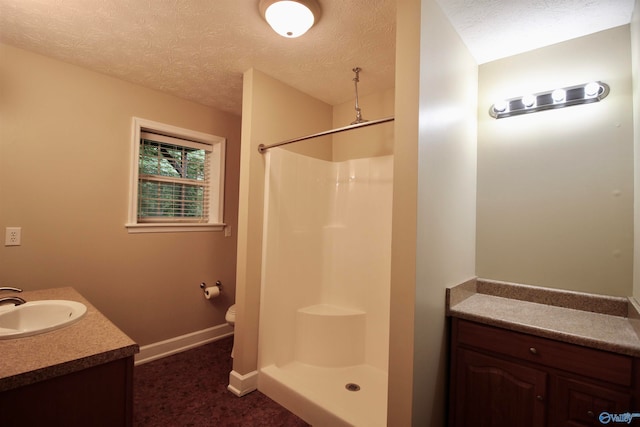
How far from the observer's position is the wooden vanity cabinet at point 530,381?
3.77 ft

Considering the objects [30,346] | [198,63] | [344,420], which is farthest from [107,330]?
[198,63]

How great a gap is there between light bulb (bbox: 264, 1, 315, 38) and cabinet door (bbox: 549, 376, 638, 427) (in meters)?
2.05

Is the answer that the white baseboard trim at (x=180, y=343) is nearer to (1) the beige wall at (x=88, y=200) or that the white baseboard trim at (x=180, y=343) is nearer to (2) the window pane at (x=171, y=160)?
(1) the beige wall at (x=88, y=200)

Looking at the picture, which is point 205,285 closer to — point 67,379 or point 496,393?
point 67,379

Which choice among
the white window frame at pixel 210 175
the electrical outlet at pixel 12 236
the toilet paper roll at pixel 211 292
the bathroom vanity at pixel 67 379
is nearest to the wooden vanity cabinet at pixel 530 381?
the bathroom vanity at pixel 67 379

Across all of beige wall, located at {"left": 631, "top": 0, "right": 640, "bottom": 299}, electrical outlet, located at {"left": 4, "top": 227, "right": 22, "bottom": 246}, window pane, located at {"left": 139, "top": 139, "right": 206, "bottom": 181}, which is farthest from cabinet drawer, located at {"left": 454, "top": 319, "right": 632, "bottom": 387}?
electrical outlet, located at {"left": 4, "top": 227, "right": 22, "bottom": 246}

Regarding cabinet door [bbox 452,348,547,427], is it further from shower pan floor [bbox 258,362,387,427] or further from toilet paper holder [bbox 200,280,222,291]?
toilet paper holder [bbox 200,280,222,291]

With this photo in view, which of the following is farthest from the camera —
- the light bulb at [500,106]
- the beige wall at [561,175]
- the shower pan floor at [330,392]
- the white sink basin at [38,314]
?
the light bulb at [500,106]

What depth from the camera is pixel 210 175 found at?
9.72ft

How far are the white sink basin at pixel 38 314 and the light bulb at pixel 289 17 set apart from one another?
1.72 metres

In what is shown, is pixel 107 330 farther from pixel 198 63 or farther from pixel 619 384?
pixel 619 384

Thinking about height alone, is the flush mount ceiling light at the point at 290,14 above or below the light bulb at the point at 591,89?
above

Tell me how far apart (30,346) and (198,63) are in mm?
1870

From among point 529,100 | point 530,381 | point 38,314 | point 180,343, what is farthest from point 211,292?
point 529,100
